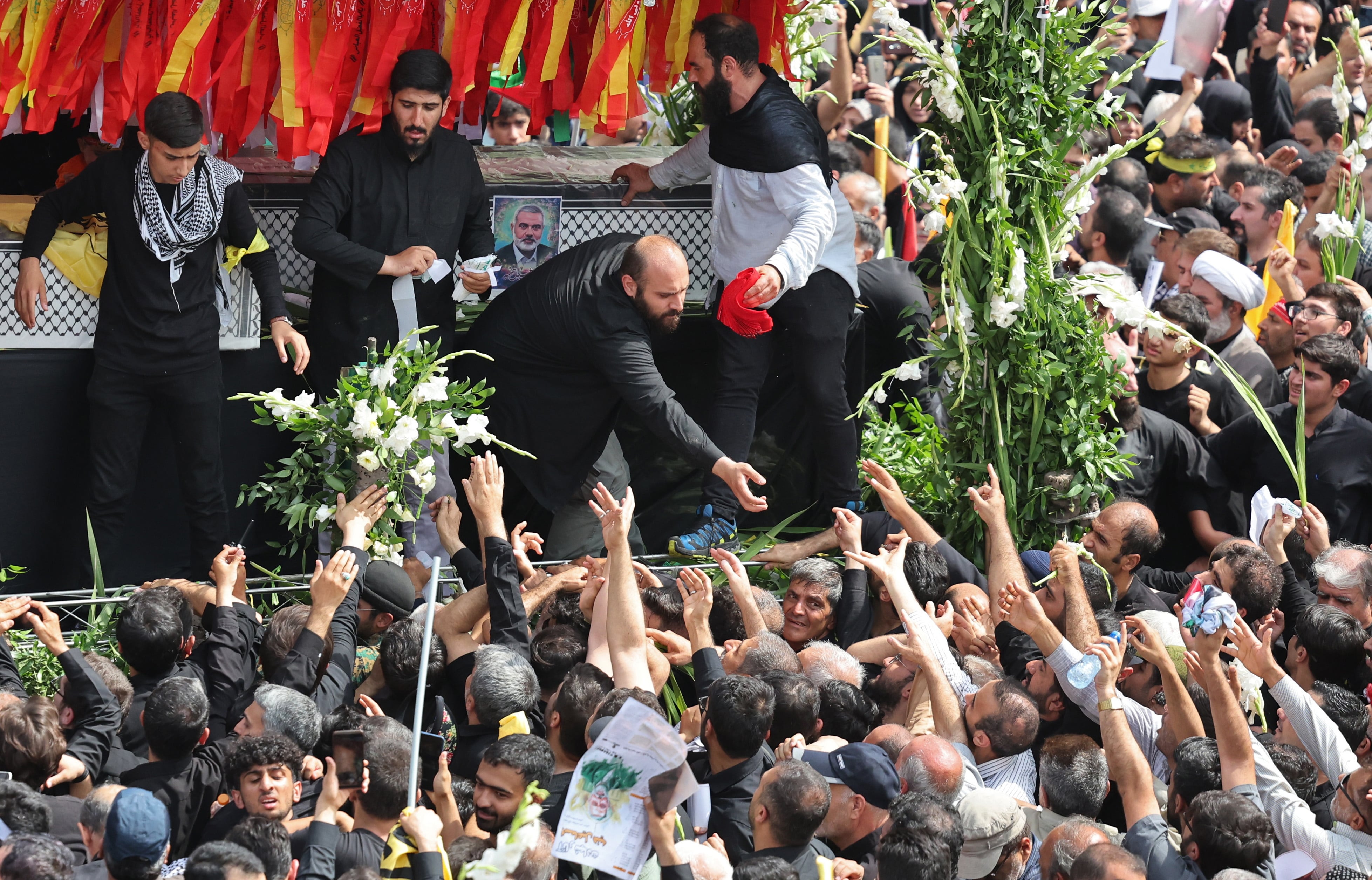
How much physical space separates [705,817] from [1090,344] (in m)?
3.00

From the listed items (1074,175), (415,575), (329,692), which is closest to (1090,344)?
(1074,175)

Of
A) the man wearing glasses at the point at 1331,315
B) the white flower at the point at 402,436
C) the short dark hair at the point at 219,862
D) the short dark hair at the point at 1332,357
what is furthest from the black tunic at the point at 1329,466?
the short dark hair at the point at 219,862

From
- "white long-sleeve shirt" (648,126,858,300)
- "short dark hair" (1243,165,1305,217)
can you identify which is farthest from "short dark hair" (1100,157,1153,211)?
"white long-sleeve shirt" (648,126,858,300)

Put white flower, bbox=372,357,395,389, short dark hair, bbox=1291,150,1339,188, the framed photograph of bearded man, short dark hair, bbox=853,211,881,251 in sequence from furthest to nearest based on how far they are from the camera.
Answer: short dark hair, bbox=1291,150,1339,188 → short dark hair, bbox=853,211,881,251 → the framed photograph of bearded man → white flower, bbox=372,357,395,389

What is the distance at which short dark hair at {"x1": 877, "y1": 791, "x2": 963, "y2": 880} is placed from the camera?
4.28m

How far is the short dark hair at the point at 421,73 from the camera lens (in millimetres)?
6527

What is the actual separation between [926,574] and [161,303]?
302 cm

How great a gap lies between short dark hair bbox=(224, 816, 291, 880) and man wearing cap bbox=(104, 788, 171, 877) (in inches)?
7.0

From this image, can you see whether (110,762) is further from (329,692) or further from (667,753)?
(667,753)

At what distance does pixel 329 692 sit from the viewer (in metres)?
5.30

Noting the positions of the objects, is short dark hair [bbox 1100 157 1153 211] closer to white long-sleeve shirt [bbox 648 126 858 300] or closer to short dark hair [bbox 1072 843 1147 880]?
white long-sleeve shirt [bbox 648 126 858 300]

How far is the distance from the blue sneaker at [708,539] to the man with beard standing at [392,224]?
94 cm

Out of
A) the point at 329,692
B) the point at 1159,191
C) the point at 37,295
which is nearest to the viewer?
the point at 329,692

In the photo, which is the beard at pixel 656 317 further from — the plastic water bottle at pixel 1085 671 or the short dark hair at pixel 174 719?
the short dark hair at pixel 174 719
